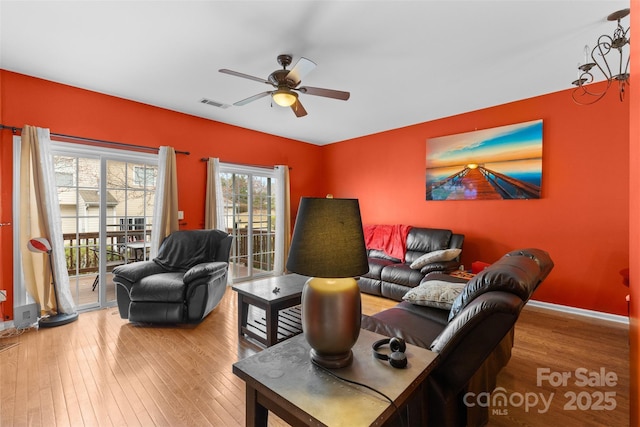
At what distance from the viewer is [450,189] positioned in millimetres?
4402

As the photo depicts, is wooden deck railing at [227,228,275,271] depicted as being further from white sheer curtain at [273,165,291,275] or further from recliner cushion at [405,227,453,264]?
recliner cushion at [405,227,453,264]

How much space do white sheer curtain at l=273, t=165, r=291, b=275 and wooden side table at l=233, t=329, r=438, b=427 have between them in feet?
13.7

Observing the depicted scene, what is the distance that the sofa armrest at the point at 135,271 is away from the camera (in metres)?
3.13

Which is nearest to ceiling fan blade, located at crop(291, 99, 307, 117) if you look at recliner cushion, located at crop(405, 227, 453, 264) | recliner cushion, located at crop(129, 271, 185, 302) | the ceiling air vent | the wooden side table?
the ceiling air vent

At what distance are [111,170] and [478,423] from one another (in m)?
4.53

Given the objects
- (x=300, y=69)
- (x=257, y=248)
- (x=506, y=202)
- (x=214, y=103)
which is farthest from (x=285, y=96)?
(x=257, y=248)

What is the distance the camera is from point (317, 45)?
8.35 feet

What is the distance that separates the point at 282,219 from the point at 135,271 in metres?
2.71

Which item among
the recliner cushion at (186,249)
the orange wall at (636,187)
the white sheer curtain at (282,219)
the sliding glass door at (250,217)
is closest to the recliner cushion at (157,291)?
the recliner cushion at (186,249)

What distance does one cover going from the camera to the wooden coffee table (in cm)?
259

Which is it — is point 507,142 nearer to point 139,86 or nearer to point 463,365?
point 463,365

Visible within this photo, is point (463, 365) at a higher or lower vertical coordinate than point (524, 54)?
lower

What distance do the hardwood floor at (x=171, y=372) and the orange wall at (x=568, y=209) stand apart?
0.46 m

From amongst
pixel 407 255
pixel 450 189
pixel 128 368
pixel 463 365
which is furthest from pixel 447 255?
pixel 128 368
